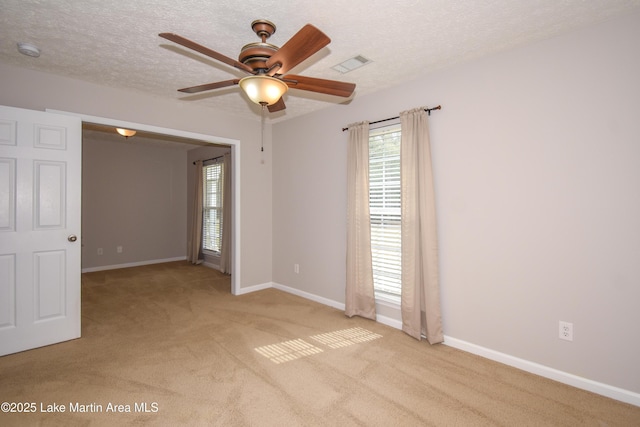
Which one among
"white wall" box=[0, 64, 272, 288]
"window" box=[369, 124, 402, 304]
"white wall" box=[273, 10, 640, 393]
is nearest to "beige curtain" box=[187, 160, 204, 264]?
"white wall" box=[0, 64, 272, 288]

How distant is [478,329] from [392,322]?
0.90 meters

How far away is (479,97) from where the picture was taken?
283 cm

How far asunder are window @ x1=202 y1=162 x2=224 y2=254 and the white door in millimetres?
3392

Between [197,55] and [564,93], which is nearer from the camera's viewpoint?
[564,93]

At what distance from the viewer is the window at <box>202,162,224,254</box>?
6.61 m

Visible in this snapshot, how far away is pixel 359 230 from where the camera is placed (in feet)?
12.1

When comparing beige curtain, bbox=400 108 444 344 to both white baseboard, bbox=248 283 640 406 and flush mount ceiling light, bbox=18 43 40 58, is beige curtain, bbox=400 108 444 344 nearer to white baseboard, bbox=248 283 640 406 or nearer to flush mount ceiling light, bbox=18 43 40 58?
white baseboard, bbox=248 283 640 406

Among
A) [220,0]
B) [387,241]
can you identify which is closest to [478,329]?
[387,241]

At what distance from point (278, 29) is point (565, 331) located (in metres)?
3.14

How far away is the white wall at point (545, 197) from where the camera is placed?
2172mm

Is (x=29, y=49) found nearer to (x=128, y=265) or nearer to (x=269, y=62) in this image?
(x=269, y=62)

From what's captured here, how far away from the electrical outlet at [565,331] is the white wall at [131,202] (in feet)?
24.0

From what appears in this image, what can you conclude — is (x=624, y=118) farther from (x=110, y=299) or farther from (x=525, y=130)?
(x=110, y=299)

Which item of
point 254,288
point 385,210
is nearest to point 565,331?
point 385,210
